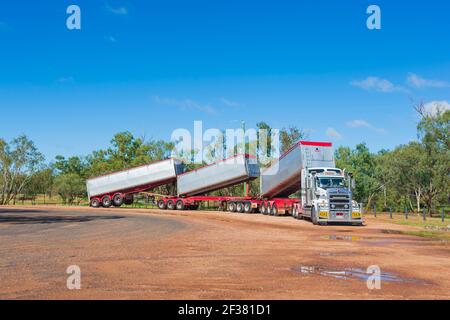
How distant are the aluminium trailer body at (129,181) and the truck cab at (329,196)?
62.5 feet

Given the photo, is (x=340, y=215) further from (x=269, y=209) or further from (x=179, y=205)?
(x=179, y=205)

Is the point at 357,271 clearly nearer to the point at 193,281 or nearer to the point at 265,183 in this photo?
the point at 193,281

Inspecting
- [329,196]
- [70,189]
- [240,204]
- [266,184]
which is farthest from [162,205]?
[70,189]

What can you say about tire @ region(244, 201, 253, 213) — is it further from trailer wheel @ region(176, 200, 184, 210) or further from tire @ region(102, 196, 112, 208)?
tire @ region(102, 196, 112, 208)

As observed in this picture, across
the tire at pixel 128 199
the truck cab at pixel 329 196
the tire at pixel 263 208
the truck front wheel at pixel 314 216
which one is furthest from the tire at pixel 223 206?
the truck front wheel at pixel 314 216

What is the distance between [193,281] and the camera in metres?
8.27

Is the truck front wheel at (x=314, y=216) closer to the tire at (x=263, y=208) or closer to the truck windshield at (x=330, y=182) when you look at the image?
the truck windshield at (x=330, y=182)

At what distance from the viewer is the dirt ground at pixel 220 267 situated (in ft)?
24.1

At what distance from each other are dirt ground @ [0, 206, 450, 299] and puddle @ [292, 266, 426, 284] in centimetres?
2

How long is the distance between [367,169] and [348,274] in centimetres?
5771

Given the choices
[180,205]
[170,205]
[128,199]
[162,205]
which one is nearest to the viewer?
[180,205]

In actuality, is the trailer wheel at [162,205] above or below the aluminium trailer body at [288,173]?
below

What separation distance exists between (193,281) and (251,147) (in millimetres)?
55865

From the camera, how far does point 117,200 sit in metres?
46.5
